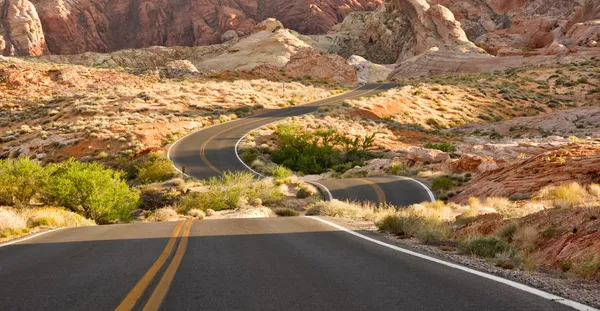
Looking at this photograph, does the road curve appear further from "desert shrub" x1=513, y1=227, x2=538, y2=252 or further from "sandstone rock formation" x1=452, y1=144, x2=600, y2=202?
"desert shrub" x1=513, y1=227, x2=538, y2=252

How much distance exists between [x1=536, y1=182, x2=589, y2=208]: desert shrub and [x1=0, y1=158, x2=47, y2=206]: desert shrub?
21.0m

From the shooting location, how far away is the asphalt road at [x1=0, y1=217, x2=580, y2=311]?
500 cm

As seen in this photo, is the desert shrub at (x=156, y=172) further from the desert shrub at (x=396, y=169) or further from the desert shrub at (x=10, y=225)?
the desert shrub at (x=10, y=225)

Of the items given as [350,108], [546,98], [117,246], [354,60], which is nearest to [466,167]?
[117,246]

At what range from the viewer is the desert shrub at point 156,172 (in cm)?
3144

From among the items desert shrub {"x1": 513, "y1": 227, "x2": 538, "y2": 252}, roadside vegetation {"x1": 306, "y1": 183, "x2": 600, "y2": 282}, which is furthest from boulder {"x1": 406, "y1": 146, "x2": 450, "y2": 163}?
desert shrub {"x1": 513, "y1": 227, "x2": 538, "y2": 252}

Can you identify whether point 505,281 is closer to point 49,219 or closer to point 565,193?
point 565,193

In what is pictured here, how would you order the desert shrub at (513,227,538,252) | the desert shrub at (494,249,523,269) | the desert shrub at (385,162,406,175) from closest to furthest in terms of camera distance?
1. the desert shrub at (494,249,523,269)
2. the desert shrub at (513,227,538,252)
3. the desert shrub at (385,162,406,175)

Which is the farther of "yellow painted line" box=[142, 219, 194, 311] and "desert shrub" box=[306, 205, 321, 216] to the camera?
"desert shrub" box=[306, 205, 321, 216]

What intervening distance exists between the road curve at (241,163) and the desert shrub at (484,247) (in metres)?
13.1

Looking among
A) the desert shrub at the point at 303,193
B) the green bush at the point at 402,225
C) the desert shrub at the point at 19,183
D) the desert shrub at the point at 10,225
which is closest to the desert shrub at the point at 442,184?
the desert shrub at the point at 303,193

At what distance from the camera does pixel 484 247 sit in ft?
26.5

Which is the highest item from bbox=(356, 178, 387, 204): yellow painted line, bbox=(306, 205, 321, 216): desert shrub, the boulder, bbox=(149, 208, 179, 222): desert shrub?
the boulder

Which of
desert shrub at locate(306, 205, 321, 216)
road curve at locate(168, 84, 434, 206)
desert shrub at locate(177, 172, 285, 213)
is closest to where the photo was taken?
desert shrub at locate(306, 205, 321, 216)
